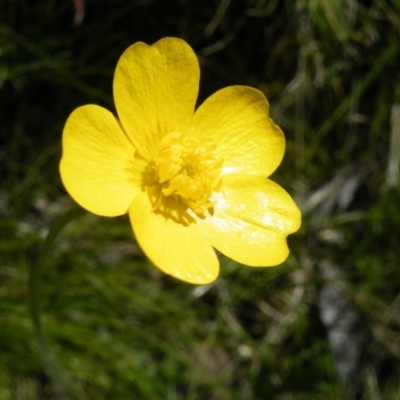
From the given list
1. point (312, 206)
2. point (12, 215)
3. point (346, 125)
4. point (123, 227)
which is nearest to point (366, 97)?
point (346, 125)

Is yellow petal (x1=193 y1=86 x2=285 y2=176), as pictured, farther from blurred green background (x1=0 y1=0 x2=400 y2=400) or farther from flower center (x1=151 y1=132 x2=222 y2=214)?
blurred green background (x1=0 y1=0 x2=400 y2=400)

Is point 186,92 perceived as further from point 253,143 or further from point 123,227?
point 123,227

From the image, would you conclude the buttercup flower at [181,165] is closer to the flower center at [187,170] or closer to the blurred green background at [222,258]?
the flower center at [187,170]

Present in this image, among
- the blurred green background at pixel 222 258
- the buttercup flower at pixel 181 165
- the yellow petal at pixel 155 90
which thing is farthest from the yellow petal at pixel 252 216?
the blurred green background at pixel 222 258

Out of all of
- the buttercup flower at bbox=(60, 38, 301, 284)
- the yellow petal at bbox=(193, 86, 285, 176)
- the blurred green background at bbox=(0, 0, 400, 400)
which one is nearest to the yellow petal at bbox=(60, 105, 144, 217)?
the buttercup flower at bbox=(60, 38, 301, 284)

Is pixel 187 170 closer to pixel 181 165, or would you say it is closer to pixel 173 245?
pixel 181 165
